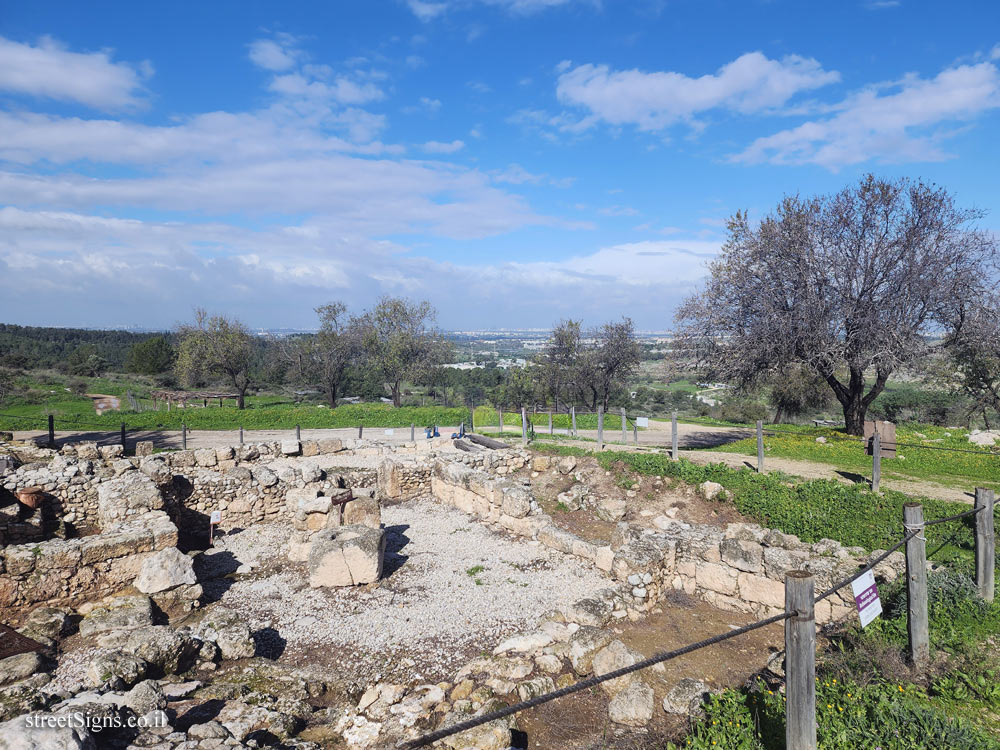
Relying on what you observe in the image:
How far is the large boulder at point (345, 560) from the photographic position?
34.4 ft

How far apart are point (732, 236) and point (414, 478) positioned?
15.4 m

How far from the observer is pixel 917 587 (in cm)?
566

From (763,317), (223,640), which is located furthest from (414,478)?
(763,317)

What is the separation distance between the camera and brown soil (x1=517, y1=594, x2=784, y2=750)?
5645mm

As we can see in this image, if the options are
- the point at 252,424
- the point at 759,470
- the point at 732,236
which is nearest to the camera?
the point at 759,470

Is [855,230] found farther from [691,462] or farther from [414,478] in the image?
[414,478]

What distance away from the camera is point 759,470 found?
1432cm

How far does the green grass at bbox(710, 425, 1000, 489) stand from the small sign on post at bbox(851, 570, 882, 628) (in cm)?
892

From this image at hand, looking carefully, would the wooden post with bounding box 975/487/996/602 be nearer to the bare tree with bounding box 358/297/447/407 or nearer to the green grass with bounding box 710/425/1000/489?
the green grass with bounding box 710/425/1000/489

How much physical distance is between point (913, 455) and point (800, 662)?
15000 millimetres

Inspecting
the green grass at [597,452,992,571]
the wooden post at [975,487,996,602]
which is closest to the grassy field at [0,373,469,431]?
the green grass at [597,452,992,571]

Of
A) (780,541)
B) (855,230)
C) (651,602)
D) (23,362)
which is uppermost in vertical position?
(855,230)

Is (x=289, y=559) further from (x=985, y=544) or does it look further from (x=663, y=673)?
(x=985, y=544)

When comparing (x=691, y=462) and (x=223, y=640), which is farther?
(x=691, y=462)
